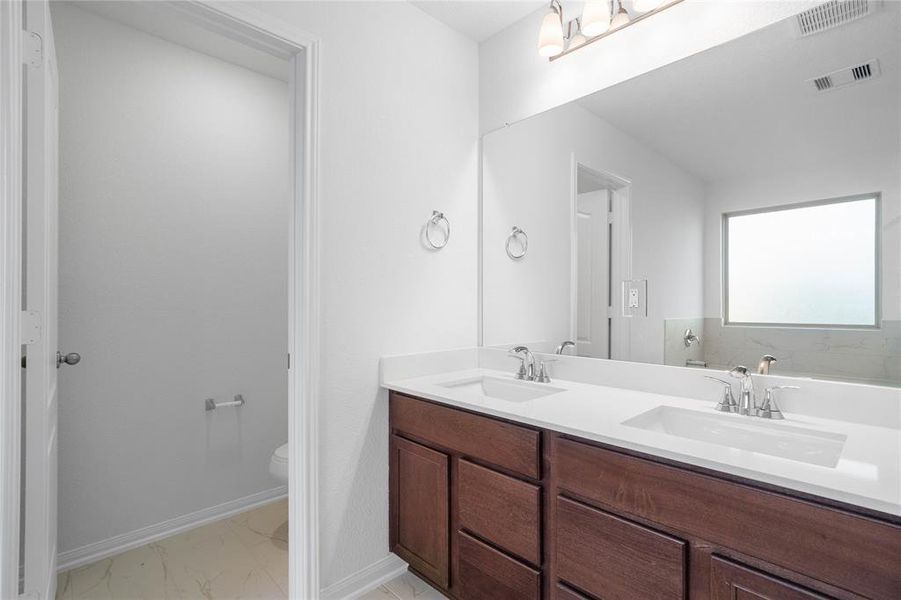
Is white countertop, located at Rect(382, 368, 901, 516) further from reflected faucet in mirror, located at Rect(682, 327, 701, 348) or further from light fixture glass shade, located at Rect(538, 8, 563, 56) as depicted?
light fixture glass shade, located at Rect(538, 8, 563, 56)

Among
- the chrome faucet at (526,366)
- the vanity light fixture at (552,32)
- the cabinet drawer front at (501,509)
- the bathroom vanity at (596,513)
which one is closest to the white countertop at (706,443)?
the bathroom vanity at (596,513)

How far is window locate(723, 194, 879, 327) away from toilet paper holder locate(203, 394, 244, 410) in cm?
239

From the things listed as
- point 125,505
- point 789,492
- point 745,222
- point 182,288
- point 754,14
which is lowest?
point 125,505

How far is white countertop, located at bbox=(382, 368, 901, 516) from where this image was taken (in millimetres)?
889

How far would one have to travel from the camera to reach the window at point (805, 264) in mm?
1294

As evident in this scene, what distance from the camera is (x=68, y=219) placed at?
2045 mm

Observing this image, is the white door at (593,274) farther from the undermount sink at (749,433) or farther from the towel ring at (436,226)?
the towel ring at (436,226)

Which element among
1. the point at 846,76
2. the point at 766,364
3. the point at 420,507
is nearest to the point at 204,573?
the point at 420,507

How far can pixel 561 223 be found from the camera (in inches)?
81.5

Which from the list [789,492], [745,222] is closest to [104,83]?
[745,222]

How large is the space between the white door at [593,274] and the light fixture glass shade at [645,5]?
631 millimetres

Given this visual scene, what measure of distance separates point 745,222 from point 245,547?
8.21 feet

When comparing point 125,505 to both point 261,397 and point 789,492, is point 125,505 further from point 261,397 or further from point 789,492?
point 789,492

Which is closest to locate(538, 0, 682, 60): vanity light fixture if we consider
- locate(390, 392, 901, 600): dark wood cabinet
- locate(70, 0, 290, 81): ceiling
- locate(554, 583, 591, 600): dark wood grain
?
locate(70, 0, 290, 81): ceiling
